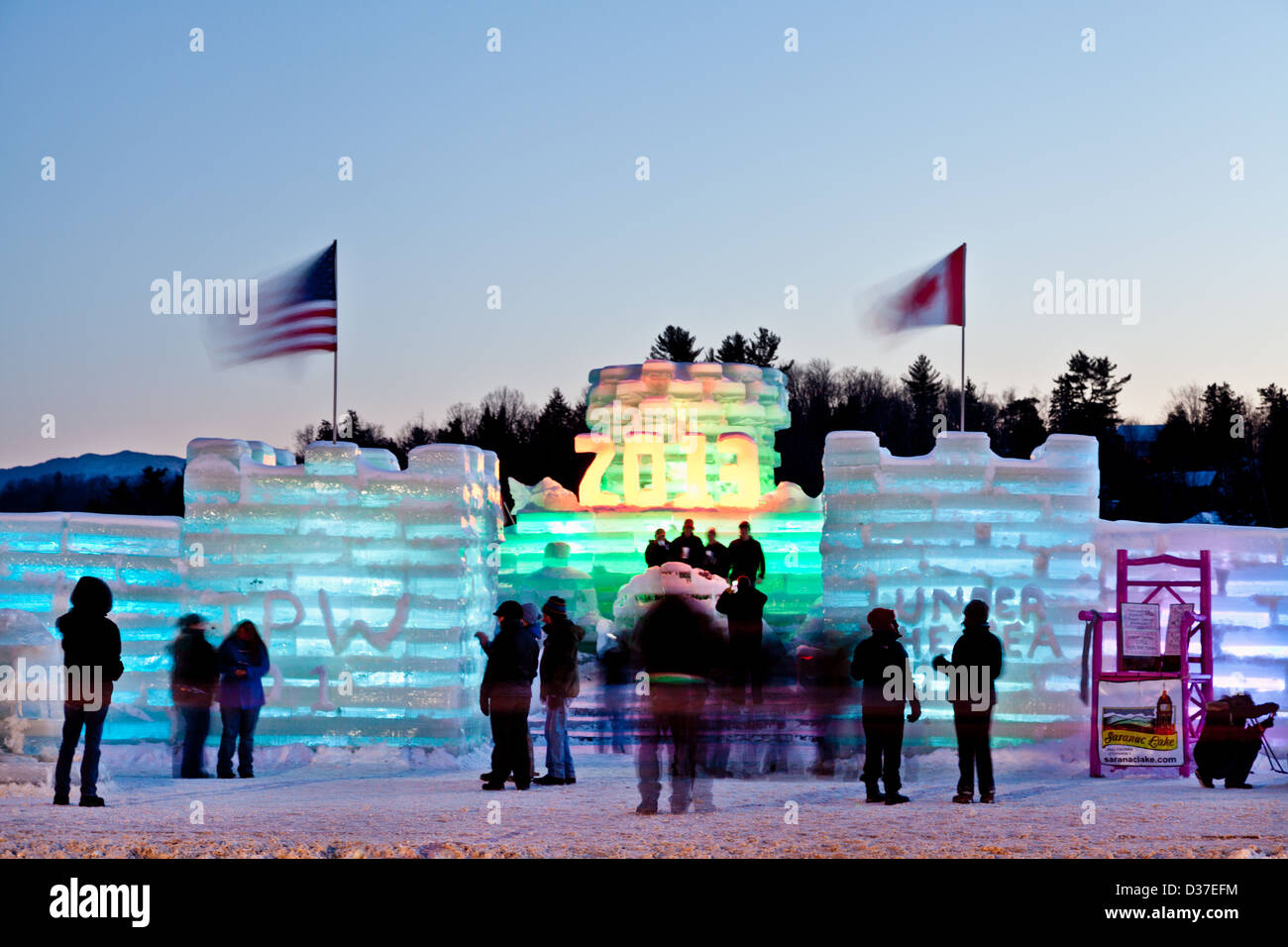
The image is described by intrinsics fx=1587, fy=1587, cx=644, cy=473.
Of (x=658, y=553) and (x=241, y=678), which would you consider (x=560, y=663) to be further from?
(x=658, y=553)

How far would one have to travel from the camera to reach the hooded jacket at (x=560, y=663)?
11.9m

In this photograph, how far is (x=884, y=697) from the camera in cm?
1101

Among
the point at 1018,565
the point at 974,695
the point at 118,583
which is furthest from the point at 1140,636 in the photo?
the point at 118,583

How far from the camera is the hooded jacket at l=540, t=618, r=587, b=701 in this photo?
11.9m

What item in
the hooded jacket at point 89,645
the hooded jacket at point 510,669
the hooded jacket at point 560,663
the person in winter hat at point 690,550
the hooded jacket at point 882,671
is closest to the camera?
the hooded jacket at point 89,645

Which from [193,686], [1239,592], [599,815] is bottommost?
[599,815]

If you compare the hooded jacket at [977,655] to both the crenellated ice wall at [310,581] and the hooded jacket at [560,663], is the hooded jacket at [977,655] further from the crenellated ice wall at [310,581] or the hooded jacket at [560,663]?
the crenellated ice wall at [310,581]

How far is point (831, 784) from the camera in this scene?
12.2 meters

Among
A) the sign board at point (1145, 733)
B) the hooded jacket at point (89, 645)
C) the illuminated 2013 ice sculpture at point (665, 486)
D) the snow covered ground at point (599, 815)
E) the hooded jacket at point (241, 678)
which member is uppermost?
the illuminated 2013 ice sculpture at point (665, 486)

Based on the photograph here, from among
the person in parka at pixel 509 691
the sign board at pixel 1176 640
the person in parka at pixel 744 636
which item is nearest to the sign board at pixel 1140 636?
the sign board at pixel 1176 640

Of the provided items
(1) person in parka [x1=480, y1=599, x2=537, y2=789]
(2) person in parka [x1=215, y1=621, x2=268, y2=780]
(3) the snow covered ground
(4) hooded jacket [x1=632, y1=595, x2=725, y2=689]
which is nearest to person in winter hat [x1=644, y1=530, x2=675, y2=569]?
(3) the snow covered ground

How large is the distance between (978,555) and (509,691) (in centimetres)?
460

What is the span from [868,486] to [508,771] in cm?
424

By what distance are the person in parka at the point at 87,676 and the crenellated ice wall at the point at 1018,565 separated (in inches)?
244
